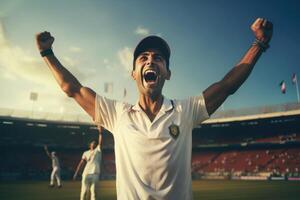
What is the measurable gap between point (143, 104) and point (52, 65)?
1119 mm

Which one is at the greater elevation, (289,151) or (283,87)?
(283,87)

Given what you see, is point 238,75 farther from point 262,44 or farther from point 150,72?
point 150,72

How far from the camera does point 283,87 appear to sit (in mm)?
44469

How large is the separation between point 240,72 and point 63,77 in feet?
6.16

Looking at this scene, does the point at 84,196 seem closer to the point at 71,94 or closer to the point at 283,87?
the point at 71,94

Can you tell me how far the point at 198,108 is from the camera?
298 cm

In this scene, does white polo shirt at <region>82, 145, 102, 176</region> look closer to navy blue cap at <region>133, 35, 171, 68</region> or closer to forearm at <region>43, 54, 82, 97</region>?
forearm at <region>43, 54, 82, 97</region>

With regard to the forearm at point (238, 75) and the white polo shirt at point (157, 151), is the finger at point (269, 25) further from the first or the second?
the white polo shirt at point (157, 151)

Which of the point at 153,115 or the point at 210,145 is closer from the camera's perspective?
the point at 153,115

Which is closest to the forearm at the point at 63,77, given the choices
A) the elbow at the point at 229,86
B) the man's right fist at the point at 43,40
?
the man's right fist at the point at 43,40

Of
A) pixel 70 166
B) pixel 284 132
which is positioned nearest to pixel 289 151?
pixel 284 132

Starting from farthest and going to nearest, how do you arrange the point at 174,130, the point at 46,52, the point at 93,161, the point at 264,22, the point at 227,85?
1. the point at 93,161
2. the point at 46,52
3. the point at 264,22
4. the point at 227,85
5. the point at 174,130

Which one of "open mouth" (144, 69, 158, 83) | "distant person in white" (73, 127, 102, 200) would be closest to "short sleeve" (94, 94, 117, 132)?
"open mouth" (144, 69, 158, 83)

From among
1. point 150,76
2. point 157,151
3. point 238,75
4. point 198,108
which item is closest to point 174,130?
point 157,151
